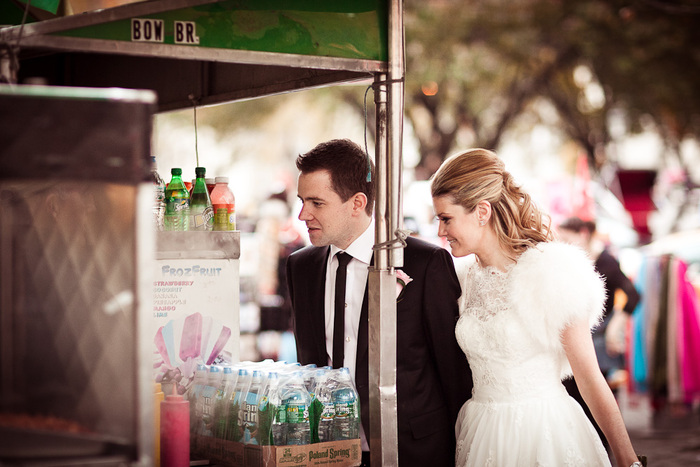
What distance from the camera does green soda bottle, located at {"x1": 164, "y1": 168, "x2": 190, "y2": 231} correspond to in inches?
136

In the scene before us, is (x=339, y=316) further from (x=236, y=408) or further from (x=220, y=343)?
(x=236, y=408)

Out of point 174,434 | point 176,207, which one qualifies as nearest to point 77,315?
point 174,434

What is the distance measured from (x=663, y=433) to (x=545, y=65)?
450 inches

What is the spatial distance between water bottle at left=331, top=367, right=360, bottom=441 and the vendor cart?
0.26 ft

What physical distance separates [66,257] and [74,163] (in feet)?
0.93

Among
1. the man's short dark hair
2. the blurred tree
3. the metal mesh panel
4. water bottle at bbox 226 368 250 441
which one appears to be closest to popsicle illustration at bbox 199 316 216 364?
water bottle at bbox 226 368 250 441

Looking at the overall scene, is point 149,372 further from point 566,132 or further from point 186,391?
point 566,132

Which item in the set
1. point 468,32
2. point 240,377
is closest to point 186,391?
point 240,377

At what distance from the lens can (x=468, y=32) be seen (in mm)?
18250

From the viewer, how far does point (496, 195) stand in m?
3.61

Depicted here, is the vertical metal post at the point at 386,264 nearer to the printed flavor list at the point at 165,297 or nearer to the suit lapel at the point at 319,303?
the suit lapel at the point at 319,303

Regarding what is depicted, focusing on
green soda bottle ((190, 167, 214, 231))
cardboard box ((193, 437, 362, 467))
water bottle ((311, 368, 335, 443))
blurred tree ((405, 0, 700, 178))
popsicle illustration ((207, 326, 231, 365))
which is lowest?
cardboard box ((193, 437, 362, 467))

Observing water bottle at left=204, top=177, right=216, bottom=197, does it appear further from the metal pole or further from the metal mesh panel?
the metal mesh panel

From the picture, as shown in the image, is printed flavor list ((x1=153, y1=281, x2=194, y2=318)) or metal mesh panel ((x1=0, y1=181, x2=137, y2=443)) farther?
printed flavor list ((x1=153, y1=281, x2=194, y2=318))
